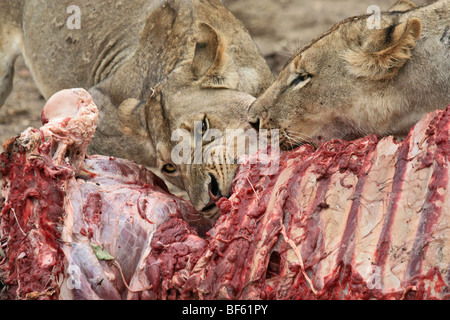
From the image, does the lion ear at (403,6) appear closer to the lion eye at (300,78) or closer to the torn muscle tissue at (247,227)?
the lion eye at (300,78)

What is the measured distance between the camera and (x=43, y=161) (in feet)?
11.4

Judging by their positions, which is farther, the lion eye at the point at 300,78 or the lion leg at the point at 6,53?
the lion leg at the point at 6,53

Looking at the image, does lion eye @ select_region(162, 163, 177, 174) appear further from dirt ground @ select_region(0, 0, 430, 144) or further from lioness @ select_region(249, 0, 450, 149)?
Result: dirt ground @ select_region(0, 0, 430, 144)

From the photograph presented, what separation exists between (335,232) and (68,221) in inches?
49.0

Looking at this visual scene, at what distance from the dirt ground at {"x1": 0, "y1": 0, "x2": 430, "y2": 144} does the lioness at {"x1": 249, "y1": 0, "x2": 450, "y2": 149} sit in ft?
11.5

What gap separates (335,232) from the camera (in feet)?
10.0

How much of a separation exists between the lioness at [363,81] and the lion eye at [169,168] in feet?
2.79

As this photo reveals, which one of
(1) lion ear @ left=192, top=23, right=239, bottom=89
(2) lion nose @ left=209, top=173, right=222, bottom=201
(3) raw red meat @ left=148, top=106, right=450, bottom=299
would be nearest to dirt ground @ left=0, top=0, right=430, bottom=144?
(1) lion ear @ left=192, top=23, right=239, bottom=89

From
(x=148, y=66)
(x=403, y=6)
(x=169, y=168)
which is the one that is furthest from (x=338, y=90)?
(x=148, y=66)

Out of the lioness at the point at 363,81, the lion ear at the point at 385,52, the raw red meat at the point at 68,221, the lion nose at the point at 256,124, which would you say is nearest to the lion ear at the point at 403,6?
the lioness at the point at 363,81

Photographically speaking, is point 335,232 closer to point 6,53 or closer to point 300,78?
point 300,78

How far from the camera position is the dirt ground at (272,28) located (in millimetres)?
7676

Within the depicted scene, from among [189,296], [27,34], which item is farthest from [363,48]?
[27,34]

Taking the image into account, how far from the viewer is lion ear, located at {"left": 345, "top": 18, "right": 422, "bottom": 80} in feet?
11.6
